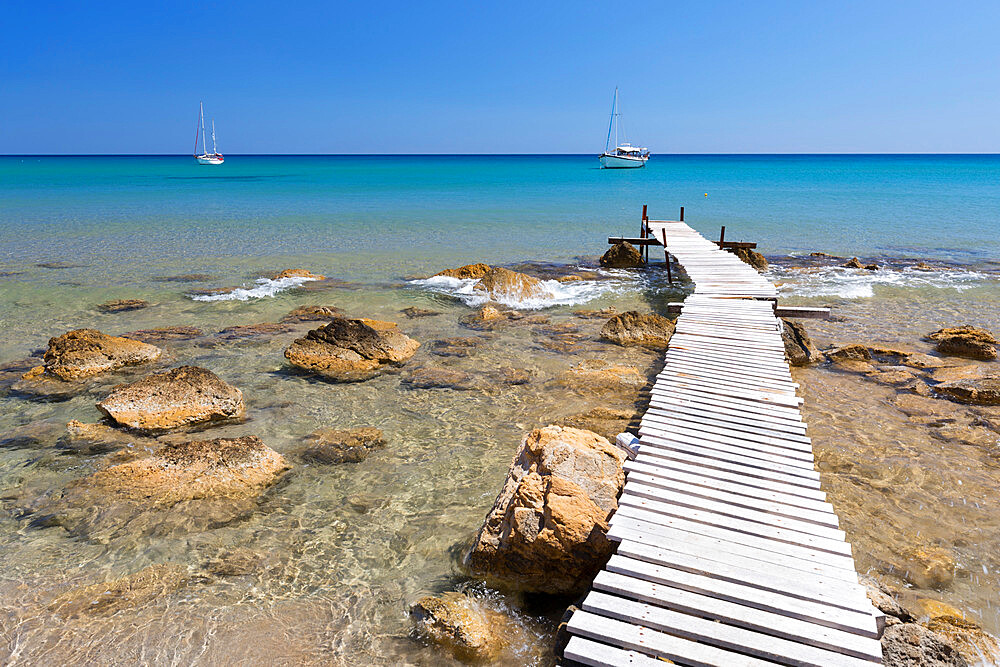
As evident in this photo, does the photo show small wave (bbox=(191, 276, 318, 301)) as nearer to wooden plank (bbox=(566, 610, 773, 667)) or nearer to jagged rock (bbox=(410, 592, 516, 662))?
jagged rock (bbox=(410, 592, 516, 662))

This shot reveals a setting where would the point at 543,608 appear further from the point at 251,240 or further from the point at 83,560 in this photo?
the point at 251,240

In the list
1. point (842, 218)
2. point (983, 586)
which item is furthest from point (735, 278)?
point (842, 218)

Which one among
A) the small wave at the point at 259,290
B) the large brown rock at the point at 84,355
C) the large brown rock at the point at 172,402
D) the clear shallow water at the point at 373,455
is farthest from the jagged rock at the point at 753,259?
the large brown rock at the point at 84,355

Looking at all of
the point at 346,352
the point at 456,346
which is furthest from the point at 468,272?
the point at 346,352

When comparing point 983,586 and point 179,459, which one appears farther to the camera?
point 179,459

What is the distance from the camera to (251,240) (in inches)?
1102

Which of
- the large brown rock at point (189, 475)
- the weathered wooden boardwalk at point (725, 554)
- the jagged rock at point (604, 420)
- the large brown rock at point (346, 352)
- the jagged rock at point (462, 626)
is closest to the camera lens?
the weathered wooden boardwalk at point (725, 554)

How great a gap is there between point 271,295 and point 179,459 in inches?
424

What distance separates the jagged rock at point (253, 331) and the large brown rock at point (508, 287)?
18.0 feet

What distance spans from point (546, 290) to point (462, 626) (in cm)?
1324

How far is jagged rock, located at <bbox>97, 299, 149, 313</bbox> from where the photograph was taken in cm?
1575

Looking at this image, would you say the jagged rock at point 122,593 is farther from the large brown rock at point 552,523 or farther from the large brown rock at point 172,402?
the large brown rock at point 172,402

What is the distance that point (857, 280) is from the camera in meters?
19.8

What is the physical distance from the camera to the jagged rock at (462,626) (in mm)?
4789
